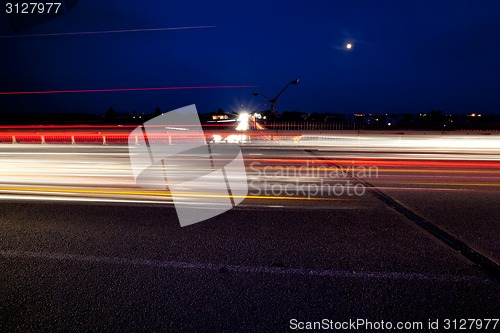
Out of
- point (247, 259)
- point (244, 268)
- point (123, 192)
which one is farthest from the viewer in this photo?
point (123, 192)

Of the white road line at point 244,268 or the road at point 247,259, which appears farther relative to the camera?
the white road line at point 244,268

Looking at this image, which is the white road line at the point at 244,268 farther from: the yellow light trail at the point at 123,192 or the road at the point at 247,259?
the yellow light trail at the point at 123,192

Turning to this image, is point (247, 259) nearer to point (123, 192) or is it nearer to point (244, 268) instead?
point (244, 268)

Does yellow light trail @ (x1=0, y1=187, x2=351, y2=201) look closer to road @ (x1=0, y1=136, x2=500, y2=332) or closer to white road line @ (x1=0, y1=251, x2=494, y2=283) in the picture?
road @ (x1=0, y1=136, x2=500, y2=332)

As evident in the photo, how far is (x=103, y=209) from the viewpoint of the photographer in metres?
5.83

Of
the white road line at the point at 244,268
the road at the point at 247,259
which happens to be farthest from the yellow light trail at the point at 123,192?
the white road line at the point at 244,268

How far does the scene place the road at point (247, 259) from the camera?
276 centimetres

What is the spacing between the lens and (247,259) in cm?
379

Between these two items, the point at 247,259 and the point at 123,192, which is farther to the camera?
the point at 123,192

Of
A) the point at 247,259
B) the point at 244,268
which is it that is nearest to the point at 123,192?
the point at 247,259

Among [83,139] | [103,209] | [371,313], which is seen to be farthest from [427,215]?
[83,139]

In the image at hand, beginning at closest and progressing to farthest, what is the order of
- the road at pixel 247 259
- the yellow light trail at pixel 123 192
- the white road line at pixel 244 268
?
the road at pixel 247 259 → the white road line at pixel 244 268 → the yellow light trail at pixel 123 192

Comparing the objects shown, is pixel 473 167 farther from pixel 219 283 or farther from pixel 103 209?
pixel 103 209

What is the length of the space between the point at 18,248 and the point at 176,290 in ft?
9.41
